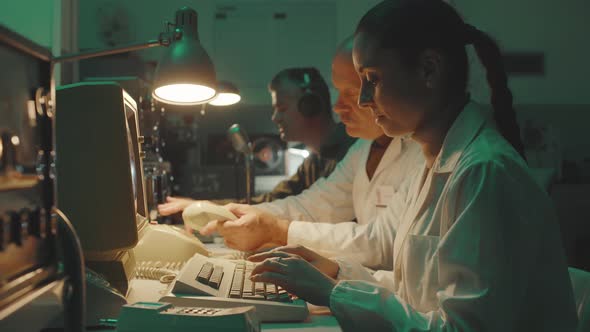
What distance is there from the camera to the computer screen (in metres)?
0.77

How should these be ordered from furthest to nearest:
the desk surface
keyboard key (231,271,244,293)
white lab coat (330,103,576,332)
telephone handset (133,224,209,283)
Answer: telephone handset (133,224,209,283) < keyboard key (231,271,244,293) < the desk surface < white lab coat (330,103,576,332)

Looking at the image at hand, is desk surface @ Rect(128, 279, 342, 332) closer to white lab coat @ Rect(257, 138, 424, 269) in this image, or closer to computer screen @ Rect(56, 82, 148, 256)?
computer screen @ Rect(56, 82, 148, 256)

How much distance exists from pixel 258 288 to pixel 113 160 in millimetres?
330

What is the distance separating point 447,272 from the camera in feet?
2.08

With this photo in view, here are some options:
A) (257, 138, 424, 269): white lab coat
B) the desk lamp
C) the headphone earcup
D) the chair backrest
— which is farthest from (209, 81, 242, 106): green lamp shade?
the chair backrest

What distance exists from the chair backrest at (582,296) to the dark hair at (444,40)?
224 mm

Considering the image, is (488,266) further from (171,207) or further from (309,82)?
(309,82)

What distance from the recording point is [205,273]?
85cm

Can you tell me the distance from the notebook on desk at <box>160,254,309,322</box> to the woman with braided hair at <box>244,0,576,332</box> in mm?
33

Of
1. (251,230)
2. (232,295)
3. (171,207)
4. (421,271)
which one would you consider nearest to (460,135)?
(421,271)

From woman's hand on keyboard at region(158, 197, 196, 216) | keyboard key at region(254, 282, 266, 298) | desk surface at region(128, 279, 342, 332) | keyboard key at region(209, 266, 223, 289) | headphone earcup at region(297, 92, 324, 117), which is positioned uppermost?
headphone earcup at region(297, 92, 324, 117)

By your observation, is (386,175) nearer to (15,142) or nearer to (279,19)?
(15,142)

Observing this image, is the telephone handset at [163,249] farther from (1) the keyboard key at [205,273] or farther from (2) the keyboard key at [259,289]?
(2) the keyboard key at [259,289]

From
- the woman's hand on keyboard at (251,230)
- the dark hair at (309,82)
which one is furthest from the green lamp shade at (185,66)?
the dark hair at (309,82)
